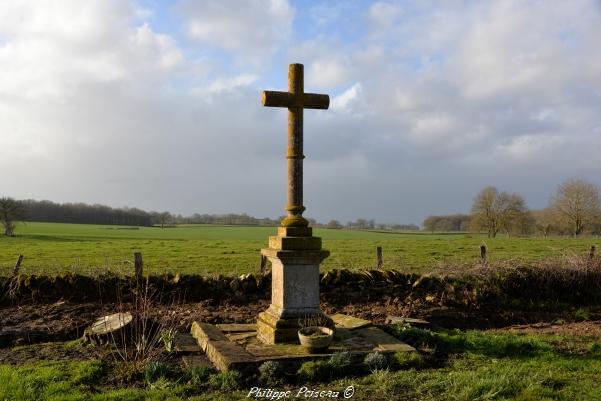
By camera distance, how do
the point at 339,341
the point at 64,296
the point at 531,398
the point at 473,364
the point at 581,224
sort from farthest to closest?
the point at 581,224
the point at 64,296
the point at 339,341
the point at 473,364
the point at 531,398

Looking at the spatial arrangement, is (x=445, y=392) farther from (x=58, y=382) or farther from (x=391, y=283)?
(x=391, y=283)

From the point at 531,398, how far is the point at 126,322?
6.01 m

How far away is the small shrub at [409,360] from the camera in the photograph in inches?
278

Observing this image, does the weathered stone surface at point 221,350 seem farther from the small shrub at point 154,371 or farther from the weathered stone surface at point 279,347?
the small shrub at point 154,371

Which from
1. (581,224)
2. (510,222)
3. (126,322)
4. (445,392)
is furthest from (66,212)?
(445,392)

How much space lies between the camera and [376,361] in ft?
22.9

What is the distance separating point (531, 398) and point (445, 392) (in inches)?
35.2

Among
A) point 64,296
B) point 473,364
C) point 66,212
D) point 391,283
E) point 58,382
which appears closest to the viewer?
point 58,382

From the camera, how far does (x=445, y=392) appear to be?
5.89 meters

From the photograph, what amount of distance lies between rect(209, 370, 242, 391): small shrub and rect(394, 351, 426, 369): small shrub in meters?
2.19

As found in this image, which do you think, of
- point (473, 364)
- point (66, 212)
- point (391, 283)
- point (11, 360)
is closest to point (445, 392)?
point (473, 364)

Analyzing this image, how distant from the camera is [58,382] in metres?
6.23

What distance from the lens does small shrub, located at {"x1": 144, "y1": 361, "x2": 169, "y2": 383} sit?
20.9 ft

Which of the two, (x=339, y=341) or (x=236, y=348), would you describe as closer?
(x=236, y=348)
